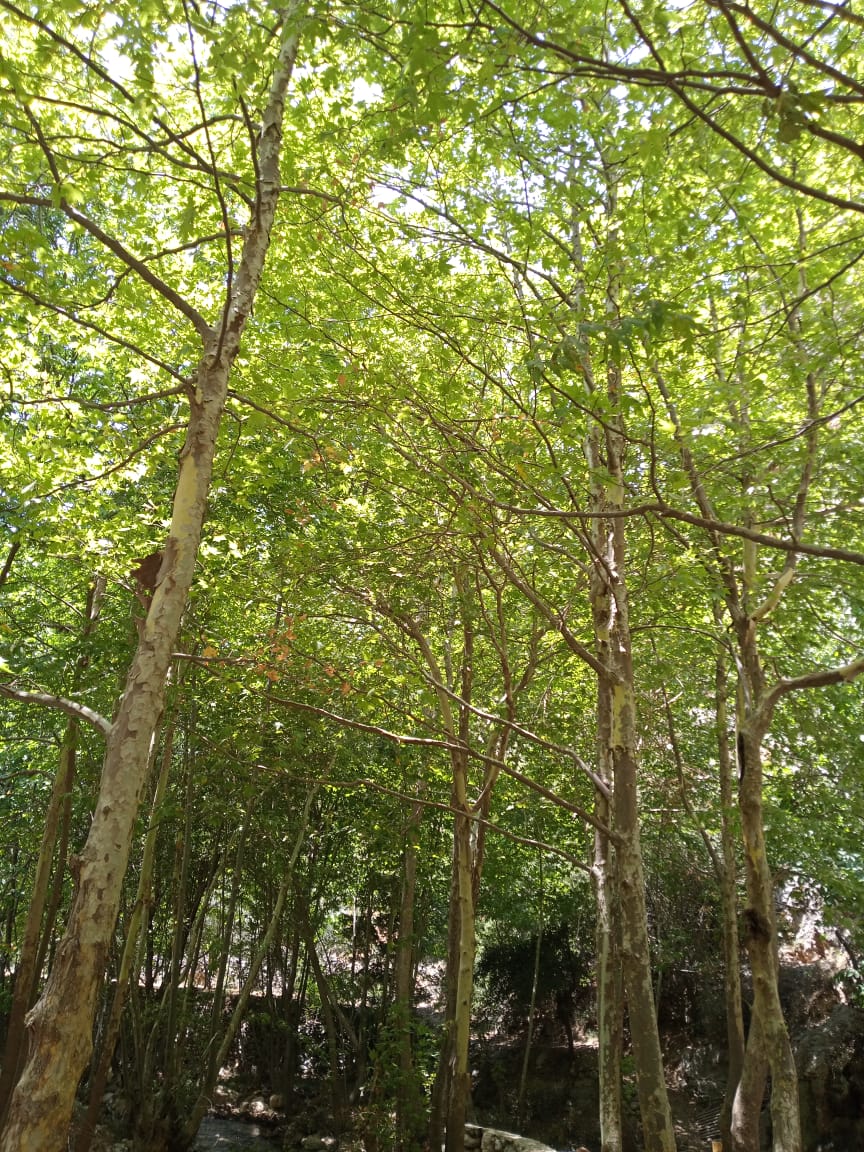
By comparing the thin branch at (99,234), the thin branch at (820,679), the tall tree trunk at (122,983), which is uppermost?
the thin branch at (99,234)

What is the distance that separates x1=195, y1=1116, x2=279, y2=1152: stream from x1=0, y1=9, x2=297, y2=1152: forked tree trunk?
9.30 metres

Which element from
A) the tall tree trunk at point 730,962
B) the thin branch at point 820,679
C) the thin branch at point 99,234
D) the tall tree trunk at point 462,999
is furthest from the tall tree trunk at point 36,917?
the tall tree trunk at point 730,962

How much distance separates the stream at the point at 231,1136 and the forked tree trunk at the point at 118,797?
930cm

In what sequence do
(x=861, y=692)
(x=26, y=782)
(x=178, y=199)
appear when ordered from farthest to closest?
(x=26, y=782) < (x=861, y=692) < (x=178, y=199)

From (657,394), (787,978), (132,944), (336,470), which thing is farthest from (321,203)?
(787,978)

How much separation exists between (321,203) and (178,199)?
2358mm

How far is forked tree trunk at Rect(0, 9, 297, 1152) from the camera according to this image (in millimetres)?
2553

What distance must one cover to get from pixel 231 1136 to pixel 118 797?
10.8m

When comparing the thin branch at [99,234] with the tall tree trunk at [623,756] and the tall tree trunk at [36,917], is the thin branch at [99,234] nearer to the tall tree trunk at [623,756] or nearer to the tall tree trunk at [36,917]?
the tall tree trunk at [623,756]

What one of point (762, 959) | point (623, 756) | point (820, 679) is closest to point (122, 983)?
point (623, 756)

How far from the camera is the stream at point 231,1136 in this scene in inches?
→ 400

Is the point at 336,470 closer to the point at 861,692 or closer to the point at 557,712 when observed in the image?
the point at 557,712

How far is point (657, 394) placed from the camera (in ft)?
21.8

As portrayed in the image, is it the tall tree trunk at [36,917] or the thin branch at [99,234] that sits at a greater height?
the thin branch at [99,234]
